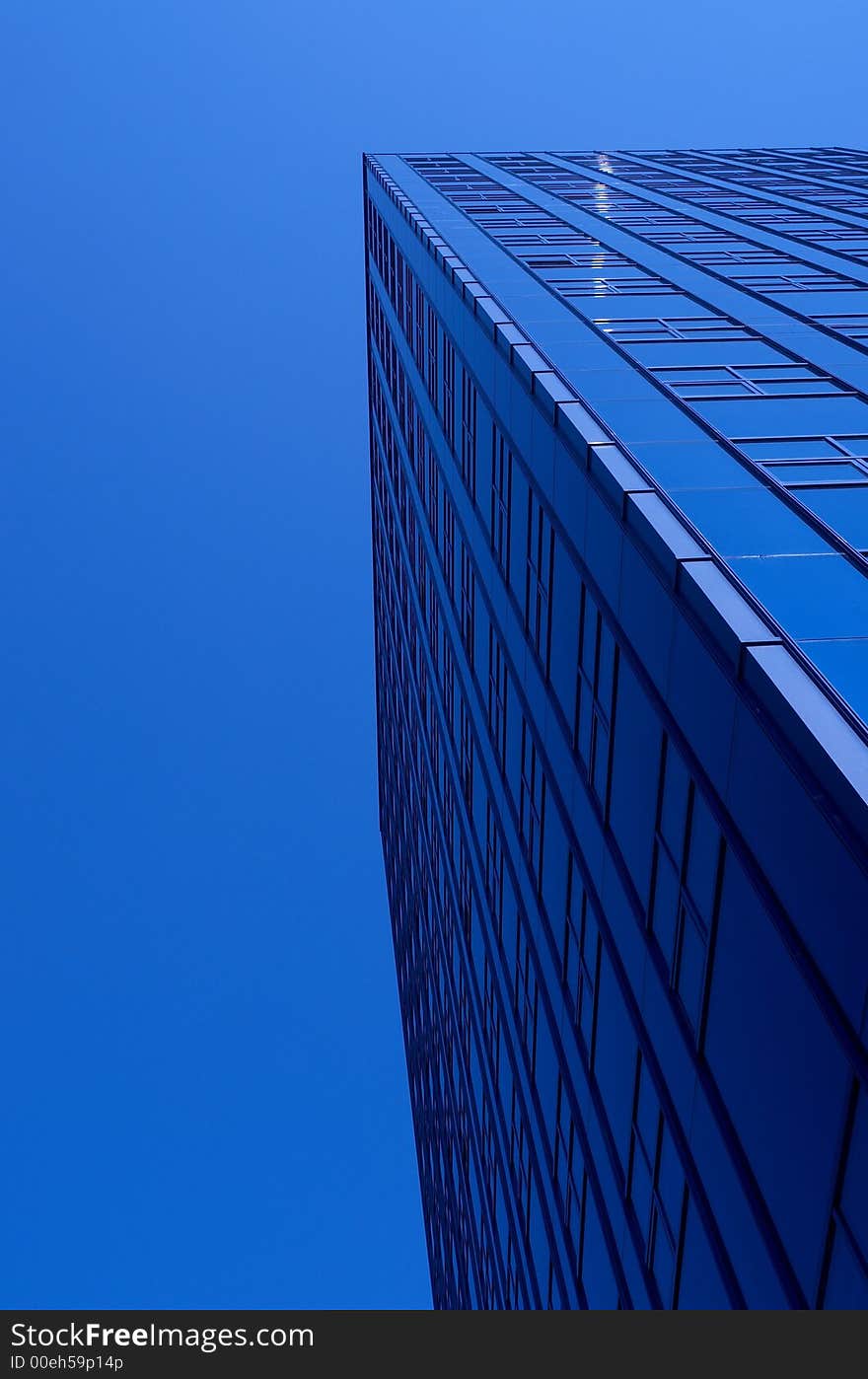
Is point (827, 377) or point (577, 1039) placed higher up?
point (827, 377)

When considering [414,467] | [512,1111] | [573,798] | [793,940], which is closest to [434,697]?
[414,467]

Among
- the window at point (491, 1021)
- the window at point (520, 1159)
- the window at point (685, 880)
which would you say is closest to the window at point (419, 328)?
the window at point (491, 1021)

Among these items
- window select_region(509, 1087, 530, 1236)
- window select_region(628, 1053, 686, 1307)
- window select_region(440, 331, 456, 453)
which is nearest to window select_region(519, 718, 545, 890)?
window select_region(628, 1053, 686, 1307)

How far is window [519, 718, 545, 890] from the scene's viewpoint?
25672mm

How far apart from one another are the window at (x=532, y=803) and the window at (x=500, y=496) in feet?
15.9

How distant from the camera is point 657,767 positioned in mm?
15945

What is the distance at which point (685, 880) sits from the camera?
1505 cm

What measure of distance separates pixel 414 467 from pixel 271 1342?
42.4 metres

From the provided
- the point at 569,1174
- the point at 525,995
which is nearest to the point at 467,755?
the point at 525,995

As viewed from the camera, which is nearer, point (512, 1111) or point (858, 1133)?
point (858, 1133)

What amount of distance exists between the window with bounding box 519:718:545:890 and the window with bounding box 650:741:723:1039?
29.9ft

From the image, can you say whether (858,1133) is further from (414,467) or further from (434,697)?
(414,467)

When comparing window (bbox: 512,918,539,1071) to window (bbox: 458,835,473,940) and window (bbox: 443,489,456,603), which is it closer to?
window (bbox: 458,835,473,940)

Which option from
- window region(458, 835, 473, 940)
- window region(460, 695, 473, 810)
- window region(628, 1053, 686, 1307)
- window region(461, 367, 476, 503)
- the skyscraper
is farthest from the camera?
window region(458, 835, 473, 940)
